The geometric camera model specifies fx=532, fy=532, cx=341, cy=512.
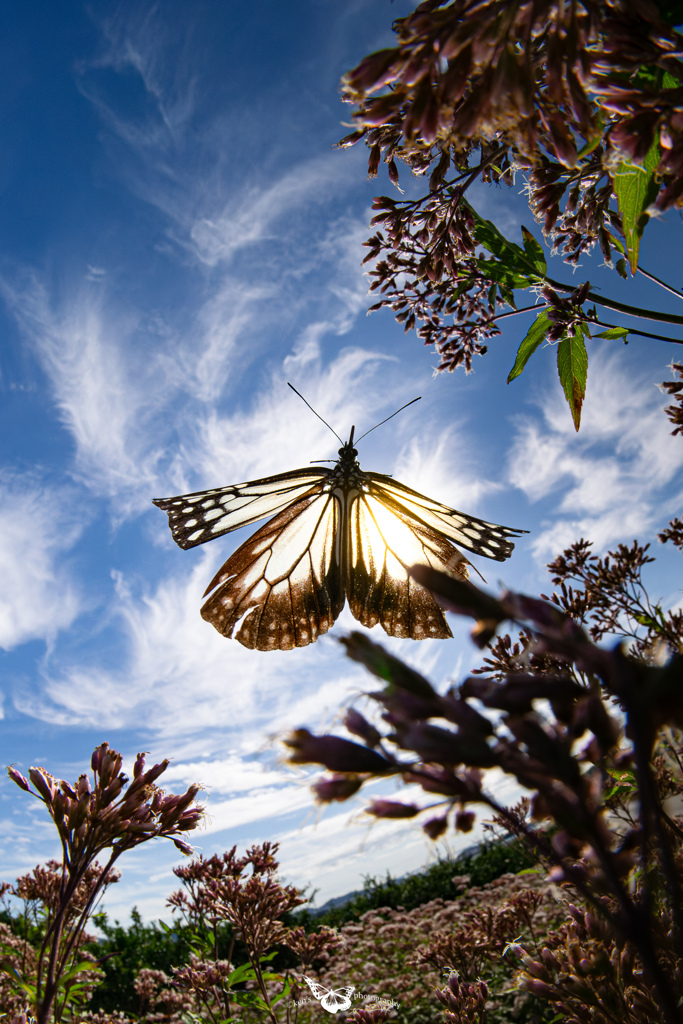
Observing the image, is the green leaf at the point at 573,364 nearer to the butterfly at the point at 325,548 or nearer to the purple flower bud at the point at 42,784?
the butterfly at the point at 325,548

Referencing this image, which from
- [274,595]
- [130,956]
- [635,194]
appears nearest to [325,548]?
[274,595]

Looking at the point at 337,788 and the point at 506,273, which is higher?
the point at 506,273

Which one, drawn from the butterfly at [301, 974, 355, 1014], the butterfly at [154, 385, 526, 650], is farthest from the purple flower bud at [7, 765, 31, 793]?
the butterfly at [301, 974, 355, 1014]

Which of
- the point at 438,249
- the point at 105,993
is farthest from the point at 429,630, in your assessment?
the point at 105,993

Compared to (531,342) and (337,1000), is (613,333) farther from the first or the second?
(337,1000)

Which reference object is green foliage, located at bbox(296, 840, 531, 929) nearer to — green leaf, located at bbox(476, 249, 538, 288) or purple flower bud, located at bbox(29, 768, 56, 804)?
purple flower bud, located at bbox(29, 768, 56, 804)

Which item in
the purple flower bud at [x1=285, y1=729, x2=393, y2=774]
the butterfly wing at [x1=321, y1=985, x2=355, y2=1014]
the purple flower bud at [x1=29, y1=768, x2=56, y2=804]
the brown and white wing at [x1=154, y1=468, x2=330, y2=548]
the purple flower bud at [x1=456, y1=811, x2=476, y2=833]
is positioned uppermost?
the brown and white wing at [x1=154, y1=468, x2=330, y2=548]
